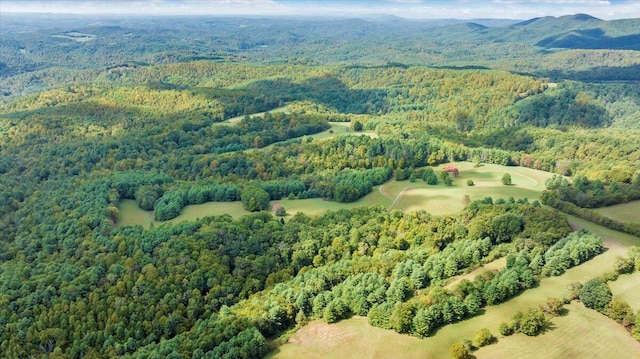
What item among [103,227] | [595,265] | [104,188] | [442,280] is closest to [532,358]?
[442,280]

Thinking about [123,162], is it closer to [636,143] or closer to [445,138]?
[445,138]

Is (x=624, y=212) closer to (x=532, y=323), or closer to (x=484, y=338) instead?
(x=532, y=323)

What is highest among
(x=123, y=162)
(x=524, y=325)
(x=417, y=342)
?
(x=524, y=325)

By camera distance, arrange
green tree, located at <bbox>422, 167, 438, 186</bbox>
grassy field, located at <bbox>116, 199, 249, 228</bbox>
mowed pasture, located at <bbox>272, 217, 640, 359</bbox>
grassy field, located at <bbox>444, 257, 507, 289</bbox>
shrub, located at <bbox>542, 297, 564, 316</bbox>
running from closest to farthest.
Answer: mowed pasture, located at <bbox>272, 217, 640, 359</bbox>, shrub, located at <bbox>542, 297, 564, 316</bbox>, grassy field, located at <bbox>444, 257, 507, 289</bbox>, grassy field, located at <bbox>116, 199, 249, 228</bbox>, green tree, located at <bbox>422, 167, 438, 186</bbox>

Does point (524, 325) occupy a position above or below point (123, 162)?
above

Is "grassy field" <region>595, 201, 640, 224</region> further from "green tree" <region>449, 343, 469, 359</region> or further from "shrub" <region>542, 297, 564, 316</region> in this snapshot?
"green tree" <region>449, 343, 469, 359</region>

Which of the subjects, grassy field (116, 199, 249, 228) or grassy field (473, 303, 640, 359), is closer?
grassy field (473, 303, 640, 359)

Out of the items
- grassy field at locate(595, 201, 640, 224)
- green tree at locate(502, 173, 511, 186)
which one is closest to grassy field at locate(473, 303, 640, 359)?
grassy field at locate(595, 201, 640, 224)

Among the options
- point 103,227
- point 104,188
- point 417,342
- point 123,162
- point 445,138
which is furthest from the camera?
point 445,138
